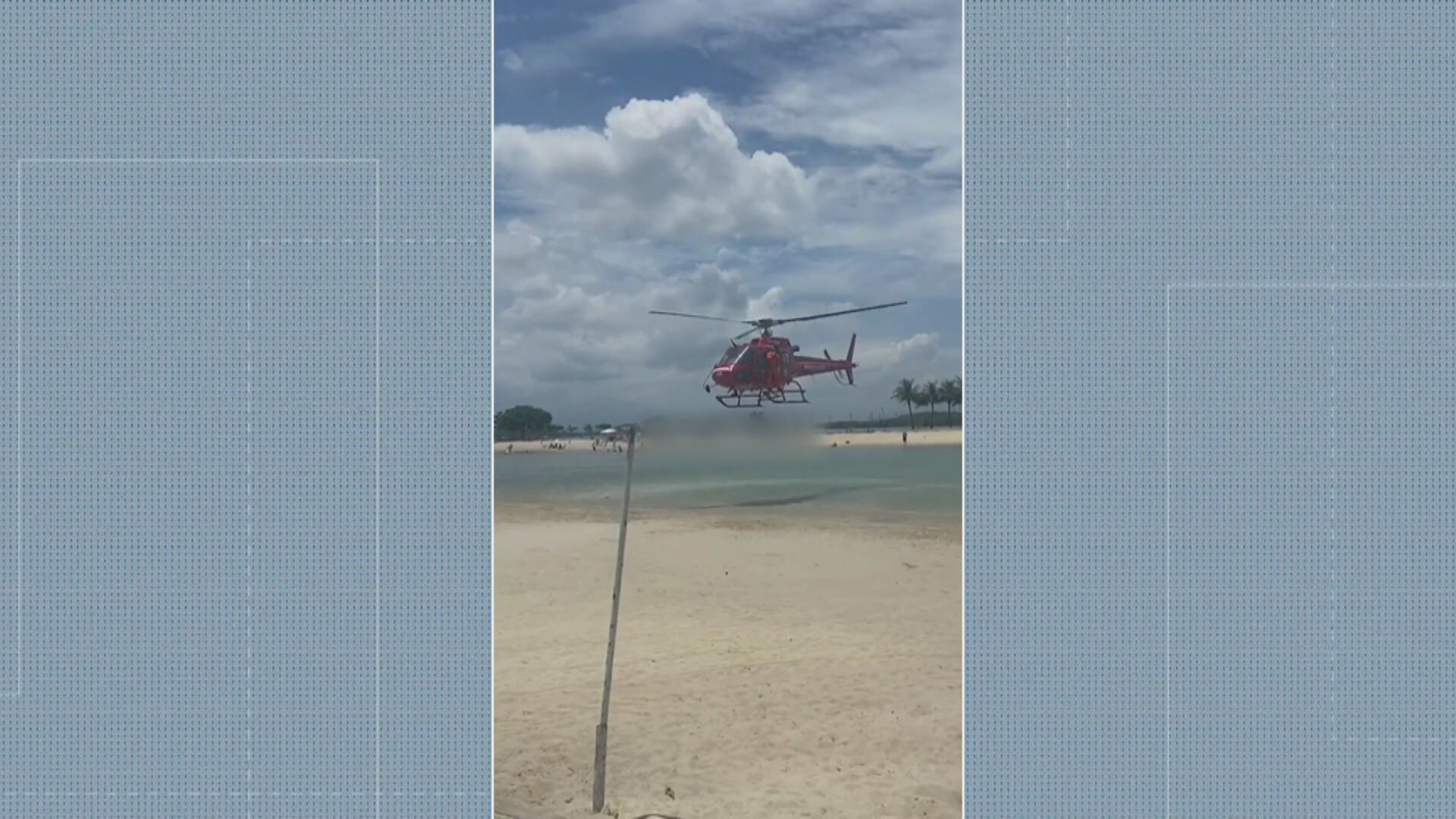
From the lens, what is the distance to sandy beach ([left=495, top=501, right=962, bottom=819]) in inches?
276

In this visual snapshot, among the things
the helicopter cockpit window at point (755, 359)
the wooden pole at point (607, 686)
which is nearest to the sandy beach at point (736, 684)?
the wooden pole at point (607, 686)

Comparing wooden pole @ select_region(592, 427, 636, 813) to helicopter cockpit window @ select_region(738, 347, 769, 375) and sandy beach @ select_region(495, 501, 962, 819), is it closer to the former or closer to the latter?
sandy beach @ select_region(495, 501, 962, 819)

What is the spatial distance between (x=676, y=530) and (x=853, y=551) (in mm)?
4923

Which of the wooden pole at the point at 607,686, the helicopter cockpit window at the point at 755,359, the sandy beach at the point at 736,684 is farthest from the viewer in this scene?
the helicopter cockpit window at the point at 755,359

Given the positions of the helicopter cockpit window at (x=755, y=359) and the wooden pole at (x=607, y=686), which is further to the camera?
the helicopter cockpit window at (x=755, y=359)

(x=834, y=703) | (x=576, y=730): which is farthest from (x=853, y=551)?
(x=576, y=730)

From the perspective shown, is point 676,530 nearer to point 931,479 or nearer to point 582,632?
point 582,632

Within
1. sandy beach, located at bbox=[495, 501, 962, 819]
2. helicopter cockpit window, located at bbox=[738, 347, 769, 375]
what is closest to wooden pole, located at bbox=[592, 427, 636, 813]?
sandy beach, located at bbox=[495, 501, 962, 819]

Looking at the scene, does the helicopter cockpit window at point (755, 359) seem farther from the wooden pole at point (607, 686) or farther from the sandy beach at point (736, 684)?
the wooden pole at point (607, 686)

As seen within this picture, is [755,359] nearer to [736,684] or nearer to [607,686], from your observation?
[736,684]

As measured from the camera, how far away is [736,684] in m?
9.40

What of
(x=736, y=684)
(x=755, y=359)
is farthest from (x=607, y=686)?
(x=755, y=359)

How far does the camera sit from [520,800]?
6.71 m

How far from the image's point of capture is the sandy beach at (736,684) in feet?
23.0
